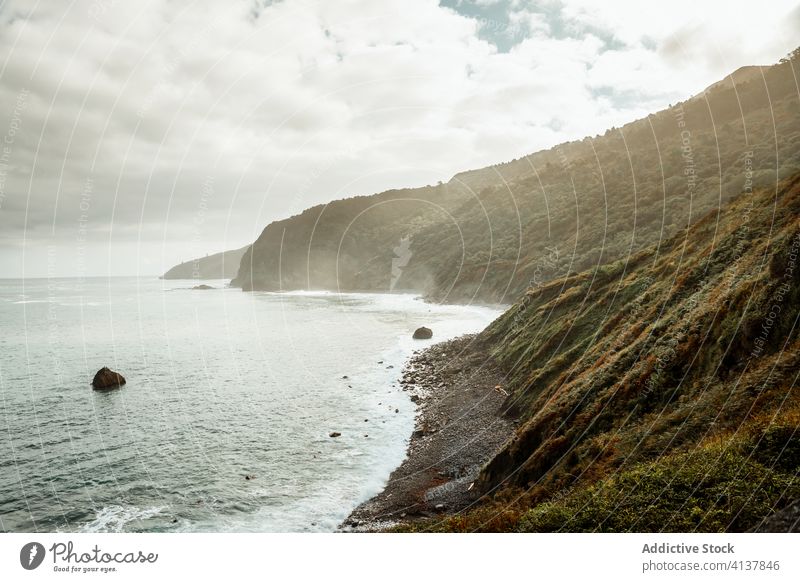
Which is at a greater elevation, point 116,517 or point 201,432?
point 201,432

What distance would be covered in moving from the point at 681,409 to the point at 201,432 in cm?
2881

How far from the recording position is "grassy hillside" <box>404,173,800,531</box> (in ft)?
33.2

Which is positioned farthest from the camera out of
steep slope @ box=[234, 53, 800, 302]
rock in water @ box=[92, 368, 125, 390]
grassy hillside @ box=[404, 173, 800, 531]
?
steep slope @ box=[234, 53, 800, 302]

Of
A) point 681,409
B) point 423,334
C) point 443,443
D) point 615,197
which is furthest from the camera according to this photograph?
point 615,197

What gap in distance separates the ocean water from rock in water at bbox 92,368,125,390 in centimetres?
131

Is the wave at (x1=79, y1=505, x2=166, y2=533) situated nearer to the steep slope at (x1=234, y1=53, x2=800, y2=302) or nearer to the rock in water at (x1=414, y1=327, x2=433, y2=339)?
the rock in water at (x1=414, y1=327, x2=433, y2=339)

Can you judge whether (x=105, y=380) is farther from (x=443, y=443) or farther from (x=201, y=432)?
(x=443, y=443)

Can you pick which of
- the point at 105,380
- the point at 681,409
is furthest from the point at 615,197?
the point at 105,380

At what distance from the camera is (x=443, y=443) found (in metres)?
25.2

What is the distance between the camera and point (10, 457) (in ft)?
84.3

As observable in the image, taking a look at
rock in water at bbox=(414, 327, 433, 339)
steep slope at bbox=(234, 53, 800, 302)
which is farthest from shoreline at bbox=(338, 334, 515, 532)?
steep slope at bbox=(234, 53, 800, 302)

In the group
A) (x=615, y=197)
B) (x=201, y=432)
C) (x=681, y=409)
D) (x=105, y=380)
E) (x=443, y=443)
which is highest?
(x=615, y=197)

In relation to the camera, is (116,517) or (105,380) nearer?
(116,517)
